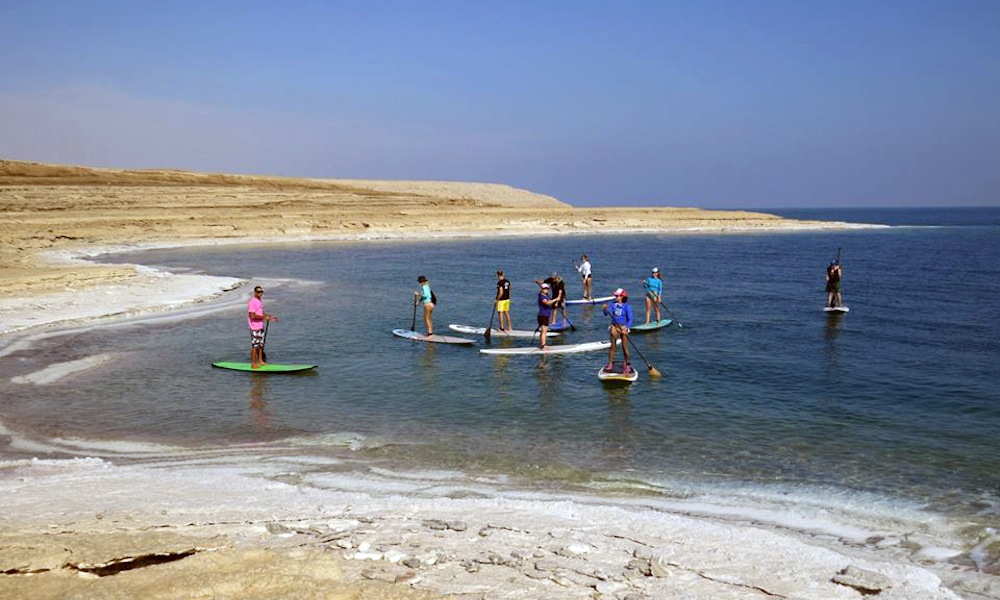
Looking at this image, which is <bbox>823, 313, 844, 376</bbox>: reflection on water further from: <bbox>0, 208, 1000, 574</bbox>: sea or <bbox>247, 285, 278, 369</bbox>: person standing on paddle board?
<bbox>247, 285, 278, 369</bbox>: person standing on paddle board

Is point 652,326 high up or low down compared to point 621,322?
down

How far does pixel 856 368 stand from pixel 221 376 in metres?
13.4

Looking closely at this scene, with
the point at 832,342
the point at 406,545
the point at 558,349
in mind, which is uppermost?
the point at 832,342

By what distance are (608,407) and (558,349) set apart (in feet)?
17.4

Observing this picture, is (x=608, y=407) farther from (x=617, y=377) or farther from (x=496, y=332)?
(x=496, y=332)

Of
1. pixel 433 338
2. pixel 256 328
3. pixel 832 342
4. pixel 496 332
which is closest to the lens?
pixel 256 328

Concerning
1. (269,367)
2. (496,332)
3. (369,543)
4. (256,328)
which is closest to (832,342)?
(496,332)

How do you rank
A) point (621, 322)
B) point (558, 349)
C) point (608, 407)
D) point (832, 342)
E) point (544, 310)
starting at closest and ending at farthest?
1. point (608, 407)
2. point (621, 322)
3. point (544, 310)
4. point (558, 349)
5. point (832, 342)

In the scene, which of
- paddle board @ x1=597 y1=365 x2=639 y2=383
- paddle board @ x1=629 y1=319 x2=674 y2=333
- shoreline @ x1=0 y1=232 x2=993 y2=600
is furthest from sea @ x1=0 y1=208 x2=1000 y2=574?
shoreline @ x1=0 y1=232 x2=993 y2=600

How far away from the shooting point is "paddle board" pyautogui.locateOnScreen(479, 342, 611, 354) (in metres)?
19.7

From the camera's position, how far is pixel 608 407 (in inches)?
578

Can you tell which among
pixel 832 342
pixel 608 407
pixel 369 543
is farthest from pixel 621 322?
pixel 369 543

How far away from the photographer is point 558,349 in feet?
65.3

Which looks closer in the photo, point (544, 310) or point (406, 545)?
point (406, 545)
